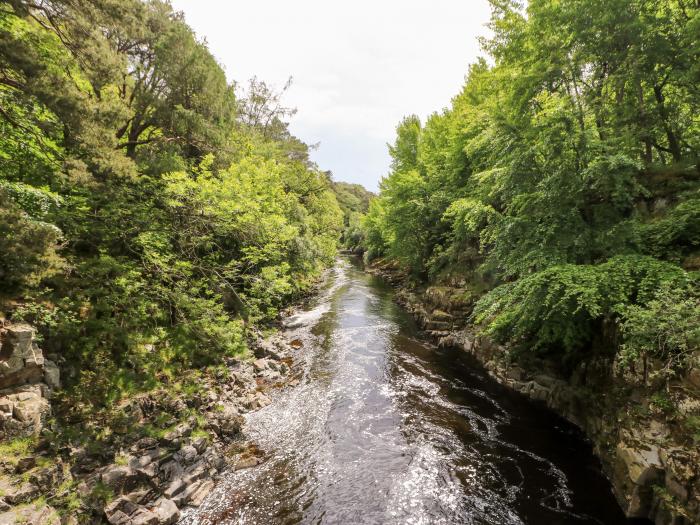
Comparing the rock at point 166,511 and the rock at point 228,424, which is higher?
the rock at point 228,424

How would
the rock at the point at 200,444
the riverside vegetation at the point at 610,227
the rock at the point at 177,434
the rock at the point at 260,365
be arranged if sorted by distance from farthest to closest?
1. the rock at the point at 260,365
2. the rock at the point at 200,444
3. the rock at the point at 177,434
4. the riverside vegetation at the point at 610,227

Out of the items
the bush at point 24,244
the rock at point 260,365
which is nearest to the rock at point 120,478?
the bush at point 24,244

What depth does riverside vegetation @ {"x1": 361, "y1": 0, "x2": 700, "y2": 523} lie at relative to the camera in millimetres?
6703

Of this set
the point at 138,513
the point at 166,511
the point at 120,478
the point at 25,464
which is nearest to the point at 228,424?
the point at 166,511

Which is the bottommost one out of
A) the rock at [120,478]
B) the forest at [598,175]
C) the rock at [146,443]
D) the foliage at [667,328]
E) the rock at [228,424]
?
the rock at [228,424]

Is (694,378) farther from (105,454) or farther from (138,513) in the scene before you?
(105,454)

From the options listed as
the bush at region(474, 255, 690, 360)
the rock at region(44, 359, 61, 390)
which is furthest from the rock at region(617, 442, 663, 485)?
the rock at region(44, 359, 61, 390)

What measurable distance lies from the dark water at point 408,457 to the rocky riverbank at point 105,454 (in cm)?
80

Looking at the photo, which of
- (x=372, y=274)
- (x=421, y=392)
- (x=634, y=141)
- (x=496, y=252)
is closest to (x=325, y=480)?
(x=421, y=392)

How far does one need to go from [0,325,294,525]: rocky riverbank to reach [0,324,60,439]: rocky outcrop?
0.6 inches

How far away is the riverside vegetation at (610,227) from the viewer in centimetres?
670

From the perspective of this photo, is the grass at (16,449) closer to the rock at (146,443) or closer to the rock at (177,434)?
the rock at (146,443)

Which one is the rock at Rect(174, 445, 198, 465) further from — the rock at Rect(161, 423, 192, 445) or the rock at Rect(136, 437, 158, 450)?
the rock at Rect(136, 437, 158, 450)

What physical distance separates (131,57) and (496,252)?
16.6 meters
